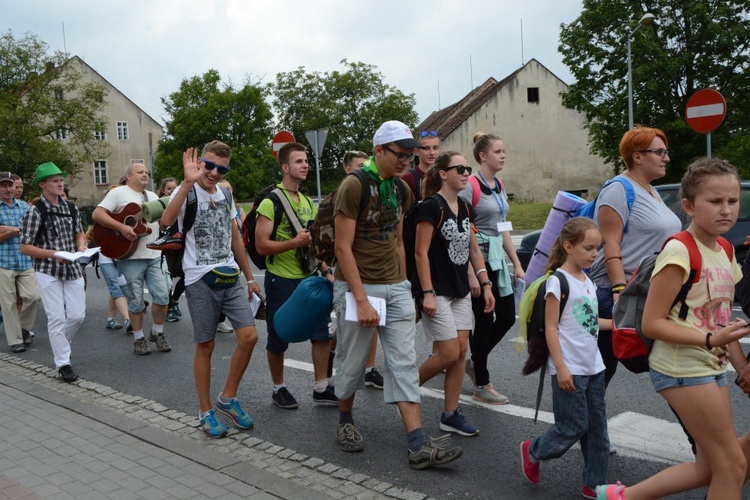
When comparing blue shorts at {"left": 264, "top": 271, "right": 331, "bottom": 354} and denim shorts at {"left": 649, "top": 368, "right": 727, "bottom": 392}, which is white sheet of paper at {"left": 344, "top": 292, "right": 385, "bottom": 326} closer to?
blue shorts at {"left": 264, "top": 271, "right": 331, "bottom": 354}

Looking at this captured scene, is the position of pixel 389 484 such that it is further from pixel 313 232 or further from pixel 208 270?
pixel 208 270

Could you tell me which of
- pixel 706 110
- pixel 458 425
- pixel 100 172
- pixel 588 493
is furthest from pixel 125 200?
pixel 100 172

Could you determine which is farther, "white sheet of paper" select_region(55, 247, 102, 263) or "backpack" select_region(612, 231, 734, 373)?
"white sheet of paper" select_region(55, 247, 102, 263)

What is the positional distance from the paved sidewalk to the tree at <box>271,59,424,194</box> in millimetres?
54318

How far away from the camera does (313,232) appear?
15.5 ft

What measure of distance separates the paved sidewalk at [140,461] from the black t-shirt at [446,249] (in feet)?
4.38

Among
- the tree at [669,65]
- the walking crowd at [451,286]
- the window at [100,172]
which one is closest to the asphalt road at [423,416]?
the walking crowd at [451,286]

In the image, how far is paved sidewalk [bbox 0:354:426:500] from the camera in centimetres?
414

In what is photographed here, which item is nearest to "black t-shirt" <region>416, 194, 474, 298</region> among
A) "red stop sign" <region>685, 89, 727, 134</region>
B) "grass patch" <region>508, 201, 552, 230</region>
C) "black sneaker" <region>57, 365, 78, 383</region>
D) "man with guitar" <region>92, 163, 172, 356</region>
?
"black sneaker" <region>57, 365, 78, 383</region>

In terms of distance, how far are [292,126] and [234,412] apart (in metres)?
58.1

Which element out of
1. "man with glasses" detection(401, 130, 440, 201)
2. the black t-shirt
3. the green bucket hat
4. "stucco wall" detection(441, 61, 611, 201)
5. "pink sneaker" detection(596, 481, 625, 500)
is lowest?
"pink sneaker" detection(596, 481, 625, 500)

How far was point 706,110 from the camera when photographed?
476 inches

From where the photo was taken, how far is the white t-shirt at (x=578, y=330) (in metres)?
3.86

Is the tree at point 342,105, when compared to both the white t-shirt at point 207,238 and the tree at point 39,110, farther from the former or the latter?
the white t-shirt at point 207,238
